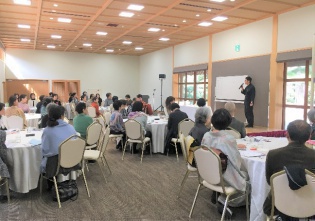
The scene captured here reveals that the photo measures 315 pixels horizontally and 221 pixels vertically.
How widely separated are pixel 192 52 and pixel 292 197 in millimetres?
11629

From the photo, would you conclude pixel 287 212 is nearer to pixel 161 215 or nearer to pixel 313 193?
pixel 313 193

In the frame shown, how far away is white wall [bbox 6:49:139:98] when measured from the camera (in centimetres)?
1619

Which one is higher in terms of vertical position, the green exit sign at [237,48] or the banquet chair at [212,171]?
the green exit sign at [237,48]

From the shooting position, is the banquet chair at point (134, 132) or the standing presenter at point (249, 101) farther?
the standing presenter at point (249, 101)

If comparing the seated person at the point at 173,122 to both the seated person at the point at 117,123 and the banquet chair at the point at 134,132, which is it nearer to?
the banquet chair at the point at 134,132

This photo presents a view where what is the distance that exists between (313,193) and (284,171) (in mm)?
292

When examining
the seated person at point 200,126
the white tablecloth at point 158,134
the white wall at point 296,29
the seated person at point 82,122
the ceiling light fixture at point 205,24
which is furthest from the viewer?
the ceiling light fixture at point 205,24

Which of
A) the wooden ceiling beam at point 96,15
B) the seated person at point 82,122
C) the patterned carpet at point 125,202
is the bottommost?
the patterned carpet at point 125,202

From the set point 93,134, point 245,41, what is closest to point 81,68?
point 245,41

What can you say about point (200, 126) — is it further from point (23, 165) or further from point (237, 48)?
point (237, 48)

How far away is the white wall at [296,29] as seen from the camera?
25.3ft

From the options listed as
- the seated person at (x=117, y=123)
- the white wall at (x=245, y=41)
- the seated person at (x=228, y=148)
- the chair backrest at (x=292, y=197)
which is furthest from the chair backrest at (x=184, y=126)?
the white wall at (x=245, y=41)

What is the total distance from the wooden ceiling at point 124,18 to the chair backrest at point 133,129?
3.61 metres

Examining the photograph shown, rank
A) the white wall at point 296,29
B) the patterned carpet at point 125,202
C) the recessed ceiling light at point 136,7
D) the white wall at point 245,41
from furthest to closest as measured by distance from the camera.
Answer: the white wall at point 245,41 < the recessed ceiling light at point 136,7 < the white wall at point 296,29 < the patterned carpet at point 125,202
